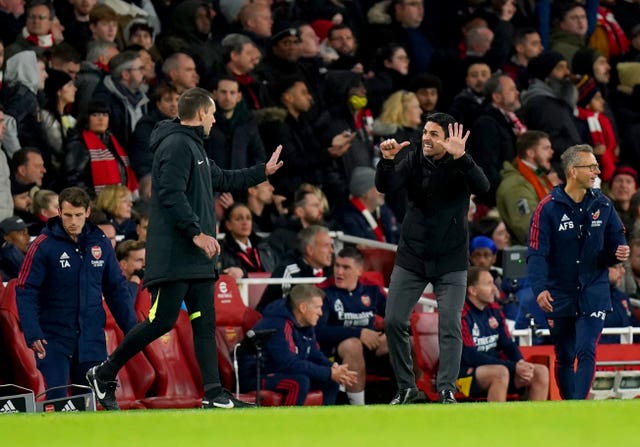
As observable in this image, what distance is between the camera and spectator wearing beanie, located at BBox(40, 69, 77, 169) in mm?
15445

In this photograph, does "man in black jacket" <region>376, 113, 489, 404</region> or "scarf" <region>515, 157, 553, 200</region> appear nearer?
"man in black jacket" <region>376, 113, 489, 404</region>

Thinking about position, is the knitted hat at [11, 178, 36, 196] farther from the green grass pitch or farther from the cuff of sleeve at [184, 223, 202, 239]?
the green grass pitch

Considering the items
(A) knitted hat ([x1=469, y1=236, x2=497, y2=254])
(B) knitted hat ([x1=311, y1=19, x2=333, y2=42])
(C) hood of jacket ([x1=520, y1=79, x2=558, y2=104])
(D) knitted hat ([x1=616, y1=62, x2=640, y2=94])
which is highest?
(B) knitted hat ([x1=311, y1=19, x2=333, y2=42])

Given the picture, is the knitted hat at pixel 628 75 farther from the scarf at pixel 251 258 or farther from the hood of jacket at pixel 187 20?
the scarf at pixel 251 258

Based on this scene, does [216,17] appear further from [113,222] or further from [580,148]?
[580,148]

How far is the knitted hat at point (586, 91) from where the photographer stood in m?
19.2

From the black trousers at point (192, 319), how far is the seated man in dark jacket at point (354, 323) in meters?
3.30

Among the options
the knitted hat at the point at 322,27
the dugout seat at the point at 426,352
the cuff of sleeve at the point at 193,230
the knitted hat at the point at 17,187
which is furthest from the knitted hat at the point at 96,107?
the cuff of sleeve at the point at 193,230

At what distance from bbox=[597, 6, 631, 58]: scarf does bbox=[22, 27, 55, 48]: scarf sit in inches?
303

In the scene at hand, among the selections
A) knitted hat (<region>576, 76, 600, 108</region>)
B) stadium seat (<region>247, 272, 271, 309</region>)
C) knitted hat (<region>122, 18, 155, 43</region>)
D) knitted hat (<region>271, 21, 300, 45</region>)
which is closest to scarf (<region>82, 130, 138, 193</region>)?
stadium seat (<region>247, 272, 271, 309</region>)

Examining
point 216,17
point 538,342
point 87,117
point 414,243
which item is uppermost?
point 216,17

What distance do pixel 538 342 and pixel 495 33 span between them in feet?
19.0

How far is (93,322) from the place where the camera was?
39.1ft

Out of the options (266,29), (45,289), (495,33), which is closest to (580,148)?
(45,289)
